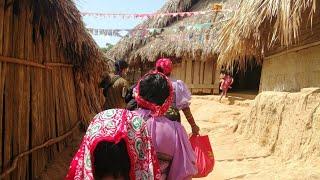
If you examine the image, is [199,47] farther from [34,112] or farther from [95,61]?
[34,112]

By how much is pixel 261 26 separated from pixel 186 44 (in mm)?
9530

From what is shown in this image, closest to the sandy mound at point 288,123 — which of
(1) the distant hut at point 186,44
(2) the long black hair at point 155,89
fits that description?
(2) the long black hair at point 155,89

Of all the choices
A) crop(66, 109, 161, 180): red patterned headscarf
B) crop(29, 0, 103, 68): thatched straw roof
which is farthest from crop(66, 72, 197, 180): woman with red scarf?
crop(29, 0, 103, 68): thatched straw roof

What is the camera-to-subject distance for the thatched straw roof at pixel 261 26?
589 centimetres

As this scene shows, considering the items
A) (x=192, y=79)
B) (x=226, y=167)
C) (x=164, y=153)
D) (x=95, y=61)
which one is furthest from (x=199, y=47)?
(x=164, y=153)

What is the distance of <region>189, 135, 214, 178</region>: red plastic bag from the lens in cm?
468

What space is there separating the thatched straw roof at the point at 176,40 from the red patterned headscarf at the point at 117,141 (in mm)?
13354

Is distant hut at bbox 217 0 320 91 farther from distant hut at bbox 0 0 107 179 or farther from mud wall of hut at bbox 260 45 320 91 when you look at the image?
distant hut at bbox 0 0 107 179

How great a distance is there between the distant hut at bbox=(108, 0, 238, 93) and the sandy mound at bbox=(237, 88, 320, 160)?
735 cm

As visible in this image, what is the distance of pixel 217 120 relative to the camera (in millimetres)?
12844

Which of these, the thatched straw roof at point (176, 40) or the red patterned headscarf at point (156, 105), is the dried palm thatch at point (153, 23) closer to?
the thatched straw roof at point (176, 40)

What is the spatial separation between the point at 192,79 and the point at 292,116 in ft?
35.0

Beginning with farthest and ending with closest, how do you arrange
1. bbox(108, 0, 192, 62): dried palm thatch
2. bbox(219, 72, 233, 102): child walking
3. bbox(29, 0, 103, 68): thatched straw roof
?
bbox(108, 0, 192, 62): dried palm thatch < bbox(219, 72, 233, 102): child walking < bbox(29, 0, 103, 68): thatched straw roof

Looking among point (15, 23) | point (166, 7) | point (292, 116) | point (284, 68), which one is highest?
point (166, 7)
